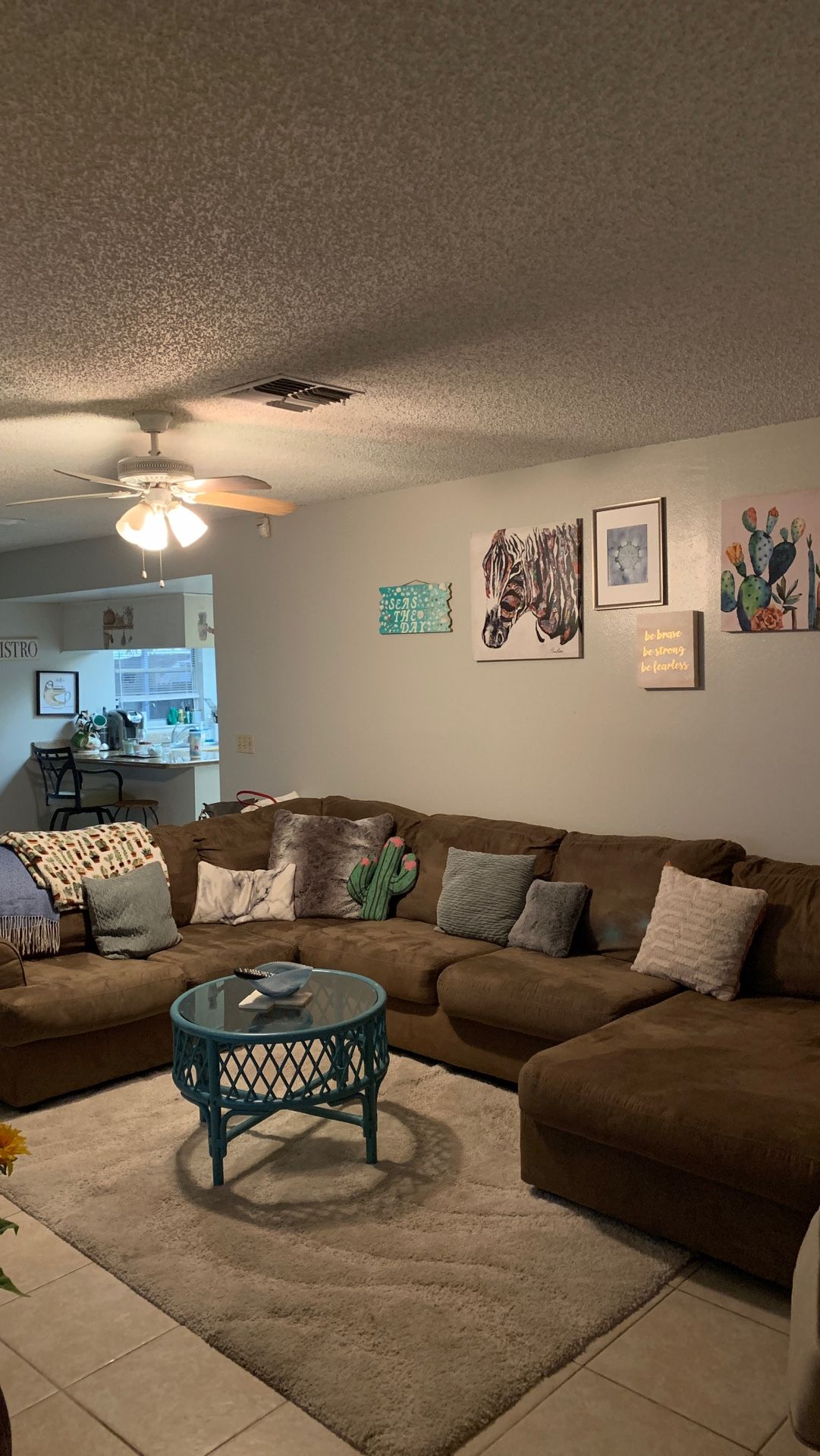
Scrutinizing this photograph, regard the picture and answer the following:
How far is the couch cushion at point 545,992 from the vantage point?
3537 millimetres

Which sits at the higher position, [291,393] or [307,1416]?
[291,393]

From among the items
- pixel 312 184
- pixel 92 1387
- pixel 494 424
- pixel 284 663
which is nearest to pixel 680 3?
pixel 312 184

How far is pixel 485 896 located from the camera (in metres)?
4.42

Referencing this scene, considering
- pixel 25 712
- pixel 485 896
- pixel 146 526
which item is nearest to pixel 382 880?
pixel 485 896

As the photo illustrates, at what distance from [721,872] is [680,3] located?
301 centimetres

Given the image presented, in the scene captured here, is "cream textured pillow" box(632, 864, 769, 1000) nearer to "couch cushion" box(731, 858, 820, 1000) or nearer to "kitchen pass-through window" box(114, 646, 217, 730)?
"couch cushion" box(731, 858, 820, 1000)

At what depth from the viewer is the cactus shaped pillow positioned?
15.9ft

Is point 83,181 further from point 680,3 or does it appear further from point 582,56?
point 680,3

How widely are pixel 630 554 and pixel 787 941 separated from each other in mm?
1702

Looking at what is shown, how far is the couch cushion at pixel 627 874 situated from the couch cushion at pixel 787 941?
0.78 feet

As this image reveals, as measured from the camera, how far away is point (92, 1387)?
2307 mm

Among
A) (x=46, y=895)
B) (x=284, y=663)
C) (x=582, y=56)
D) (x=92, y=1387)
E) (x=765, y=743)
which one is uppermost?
(x=582, y=56)

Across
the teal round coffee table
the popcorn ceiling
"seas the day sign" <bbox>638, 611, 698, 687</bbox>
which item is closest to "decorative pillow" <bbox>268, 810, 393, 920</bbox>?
the teal round coffee table

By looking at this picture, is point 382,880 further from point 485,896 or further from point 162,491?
point 162,491
